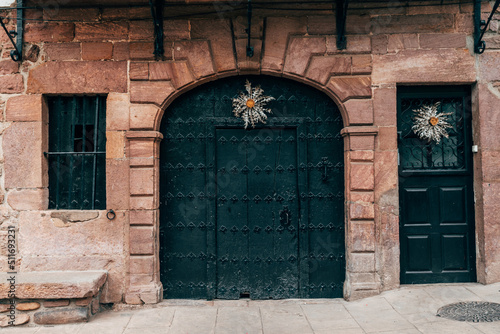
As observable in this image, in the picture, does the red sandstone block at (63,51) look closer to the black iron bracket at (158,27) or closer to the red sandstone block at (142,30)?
the red sandstone block at (142,30)

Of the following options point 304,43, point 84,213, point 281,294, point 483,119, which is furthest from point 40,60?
point 483,119

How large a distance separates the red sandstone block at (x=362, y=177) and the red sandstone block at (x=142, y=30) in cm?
302

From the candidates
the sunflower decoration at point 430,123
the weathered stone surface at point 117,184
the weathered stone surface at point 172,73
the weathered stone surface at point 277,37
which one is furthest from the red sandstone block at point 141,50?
the sunflower decoration at point 430,123

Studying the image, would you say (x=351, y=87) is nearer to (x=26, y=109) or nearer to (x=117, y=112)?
(x=117, y=112)

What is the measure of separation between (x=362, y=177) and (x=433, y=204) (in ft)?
3.44

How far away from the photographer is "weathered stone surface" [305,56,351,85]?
4867mm

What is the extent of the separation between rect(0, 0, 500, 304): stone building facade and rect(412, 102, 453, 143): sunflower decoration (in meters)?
0.35

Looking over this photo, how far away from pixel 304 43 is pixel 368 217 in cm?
229

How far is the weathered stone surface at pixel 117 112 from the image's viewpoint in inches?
191

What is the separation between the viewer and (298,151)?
498cm

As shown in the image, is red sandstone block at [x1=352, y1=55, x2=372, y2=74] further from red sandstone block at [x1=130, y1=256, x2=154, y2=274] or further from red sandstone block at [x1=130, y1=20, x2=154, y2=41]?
red sandstone block at [x1=130, y1=256, x2=154, y2=274]

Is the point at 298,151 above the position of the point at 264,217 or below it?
above

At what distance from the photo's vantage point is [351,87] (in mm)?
4867

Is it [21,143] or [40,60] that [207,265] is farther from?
[40,60]
